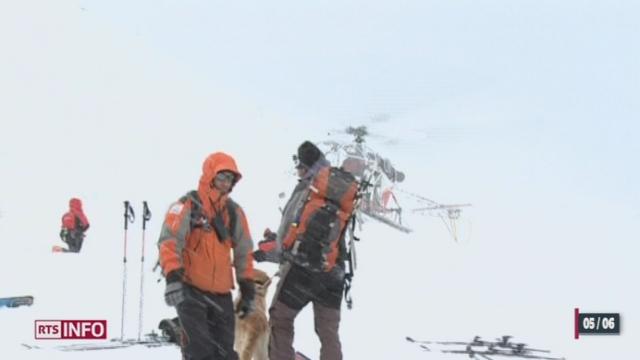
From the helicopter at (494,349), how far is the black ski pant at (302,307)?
8.23 feet

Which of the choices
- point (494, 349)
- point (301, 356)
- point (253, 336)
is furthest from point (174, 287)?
point (494, 349)

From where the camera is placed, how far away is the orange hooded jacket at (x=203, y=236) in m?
5.18

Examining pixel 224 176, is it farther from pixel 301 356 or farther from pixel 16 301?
Answer: pixel 16 301

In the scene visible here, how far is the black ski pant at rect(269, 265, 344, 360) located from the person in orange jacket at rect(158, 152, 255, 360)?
1.47 ft

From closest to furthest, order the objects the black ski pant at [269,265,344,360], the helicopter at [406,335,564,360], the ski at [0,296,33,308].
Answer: the black ski pant at [269,265,344,360], the helicopter at [406,335,564,360], the ski at [0,296,33,308]

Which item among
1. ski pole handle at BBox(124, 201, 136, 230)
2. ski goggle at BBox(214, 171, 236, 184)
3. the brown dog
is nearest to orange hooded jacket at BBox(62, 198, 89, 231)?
ski pole handle at BBox(124, 201, 136, 230)

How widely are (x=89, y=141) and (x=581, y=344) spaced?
23954 mm

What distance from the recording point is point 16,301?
9.88 meters

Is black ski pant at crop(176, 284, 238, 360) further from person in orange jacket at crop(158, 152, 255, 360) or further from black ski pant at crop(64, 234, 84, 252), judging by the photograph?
black ski pant at crop(64, 234, 84, 252)

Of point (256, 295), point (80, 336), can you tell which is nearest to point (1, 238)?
point (80, 336)

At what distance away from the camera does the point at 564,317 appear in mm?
10117

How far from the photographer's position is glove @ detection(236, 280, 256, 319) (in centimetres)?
564

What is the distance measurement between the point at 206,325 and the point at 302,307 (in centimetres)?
79

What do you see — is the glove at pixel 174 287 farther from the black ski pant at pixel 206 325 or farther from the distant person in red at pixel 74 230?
the distant person in red at pixel 74 230
